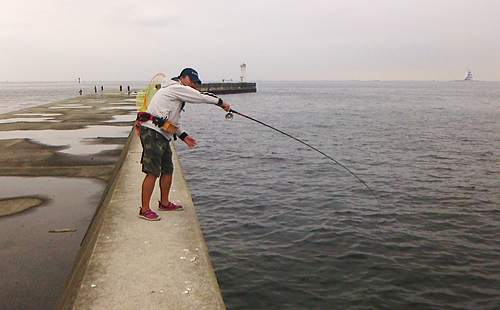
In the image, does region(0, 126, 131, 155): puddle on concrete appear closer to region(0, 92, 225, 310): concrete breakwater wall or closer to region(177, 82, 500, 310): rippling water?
region(0, 92, 225, 310): concrete breakwater wall

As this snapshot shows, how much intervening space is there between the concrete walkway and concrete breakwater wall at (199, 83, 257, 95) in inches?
2407

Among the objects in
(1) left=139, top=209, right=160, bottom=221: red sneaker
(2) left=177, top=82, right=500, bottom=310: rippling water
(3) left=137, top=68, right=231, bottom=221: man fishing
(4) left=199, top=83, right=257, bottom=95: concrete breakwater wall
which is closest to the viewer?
(3) left=137, top=68, right=231, bottom=221: man fishing

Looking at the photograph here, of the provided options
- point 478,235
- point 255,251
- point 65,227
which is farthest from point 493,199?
point 65,227

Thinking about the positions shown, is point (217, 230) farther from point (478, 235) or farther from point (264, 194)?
point (478, 235)

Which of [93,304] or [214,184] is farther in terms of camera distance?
[214,184]

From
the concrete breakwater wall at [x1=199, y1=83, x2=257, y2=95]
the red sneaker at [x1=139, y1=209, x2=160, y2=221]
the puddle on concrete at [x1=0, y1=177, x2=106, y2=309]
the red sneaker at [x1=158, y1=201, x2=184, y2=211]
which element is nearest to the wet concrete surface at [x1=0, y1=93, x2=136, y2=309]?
the puddle on concrete at [x1=0, y1=177, x2=106, y2=309]

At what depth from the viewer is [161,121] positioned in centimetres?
402

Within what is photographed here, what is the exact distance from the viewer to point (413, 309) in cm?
419

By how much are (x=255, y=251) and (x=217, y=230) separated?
108 centimetres

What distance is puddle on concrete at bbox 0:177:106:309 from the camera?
10.5ft

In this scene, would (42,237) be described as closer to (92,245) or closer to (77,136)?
(92,245)

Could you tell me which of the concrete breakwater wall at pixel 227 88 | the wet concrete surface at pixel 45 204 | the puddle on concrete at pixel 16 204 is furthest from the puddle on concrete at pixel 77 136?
the concrete breakwater wall at pixel 227 88

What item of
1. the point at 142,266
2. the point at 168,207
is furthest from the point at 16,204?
the point at 142,266

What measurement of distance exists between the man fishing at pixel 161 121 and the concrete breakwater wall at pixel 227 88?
60.8 meters
